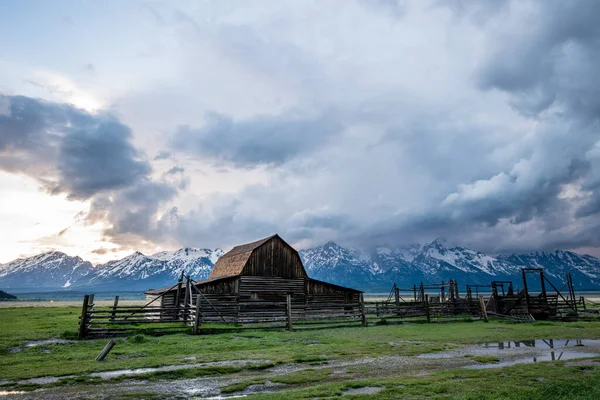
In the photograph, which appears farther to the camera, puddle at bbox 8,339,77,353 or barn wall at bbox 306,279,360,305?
barn wall at bbox 306,279,360,305

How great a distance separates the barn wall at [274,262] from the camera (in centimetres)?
3909

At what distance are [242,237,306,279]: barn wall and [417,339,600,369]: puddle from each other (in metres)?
25.0

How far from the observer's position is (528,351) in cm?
1516

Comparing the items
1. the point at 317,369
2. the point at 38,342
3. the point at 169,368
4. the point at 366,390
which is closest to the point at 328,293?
the point at 38,342

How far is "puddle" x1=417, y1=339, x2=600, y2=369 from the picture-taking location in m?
13.1

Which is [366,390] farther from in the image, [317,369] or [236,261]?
[236,261]

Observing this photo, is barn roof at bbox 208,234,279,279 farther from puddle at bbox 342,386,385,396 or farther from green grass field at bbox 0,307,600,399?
puddle at bbox 342,386,385,396

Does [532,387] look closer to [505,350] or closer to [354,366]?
[354,366]

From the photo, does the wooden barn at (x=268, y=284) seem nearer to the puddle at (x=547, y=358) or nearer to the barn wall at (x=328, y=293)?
the barn wall at (x=328, y=293)

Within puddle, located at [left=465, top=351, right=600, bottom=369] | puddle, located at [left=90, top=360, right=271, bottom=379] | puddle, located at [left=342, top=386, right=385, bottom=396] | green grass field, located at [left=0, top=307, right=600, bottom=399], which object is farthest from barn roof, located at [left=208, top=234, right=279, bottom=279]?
puddle, located at [left=342, top=386, right=385, bottom=396]

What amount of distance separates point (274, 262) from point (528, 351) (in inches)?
1106

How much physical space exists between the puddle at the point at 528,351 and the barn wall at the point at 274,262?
2495 centimetres

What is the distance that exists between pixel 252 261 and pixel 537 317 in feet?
89.1

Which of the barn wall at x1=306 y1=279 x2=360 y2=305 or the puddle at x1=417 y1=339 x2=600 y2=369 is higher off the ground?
the barn wall at x1=306 y1=279 x2=360 y2=305
